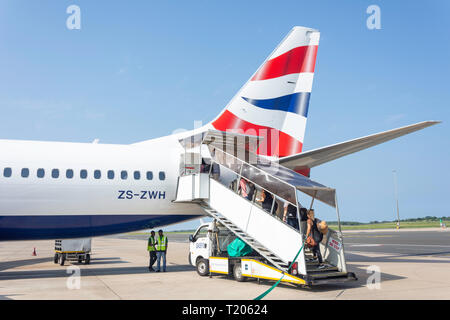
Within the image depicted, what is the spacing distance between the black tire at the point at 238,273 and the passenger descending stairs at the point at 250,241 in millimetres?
1016

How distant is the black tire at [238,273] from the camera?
554 inches

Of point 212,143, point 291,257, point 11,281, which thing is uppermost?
point 212,143

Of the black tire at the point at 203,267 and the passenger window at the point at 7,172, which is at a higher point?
the passenger window at the point at 7,172

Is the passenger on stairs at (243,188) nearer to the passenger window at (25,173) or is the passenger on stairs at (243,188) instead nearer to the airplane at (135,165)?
the airplane at (135,165)

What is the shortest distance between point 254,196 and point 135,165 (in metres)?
5.74

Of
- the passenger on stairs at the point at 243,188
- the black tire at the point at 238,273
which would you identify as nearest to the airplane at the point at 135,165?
the passenger on stairs at the point at 243,188

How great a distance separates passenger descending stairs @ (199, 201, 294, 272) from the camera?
42.2 feet

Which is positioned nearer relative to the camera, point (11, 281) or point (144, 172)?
point (11, 281)

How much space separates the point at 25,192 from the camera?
15.3m
